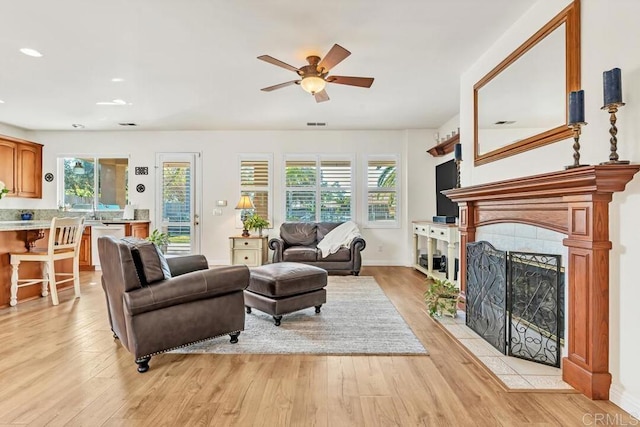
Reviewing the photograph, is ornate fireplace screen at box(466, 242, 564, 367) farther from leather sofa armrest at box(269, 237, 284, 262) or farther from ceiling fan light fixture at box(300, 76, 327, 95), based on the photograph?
leather sofa armrest at box(269, 237, 284, 262)

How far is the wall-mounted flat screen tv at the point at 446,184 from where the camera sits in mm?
5324

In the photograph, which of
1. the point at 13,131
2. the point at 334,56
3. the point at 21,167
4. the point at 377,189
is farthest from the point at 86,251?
the point at 334,56

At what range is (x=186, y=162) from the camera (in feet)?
21.8

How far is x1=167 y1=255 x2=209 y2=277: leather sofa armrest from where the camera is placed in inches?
124

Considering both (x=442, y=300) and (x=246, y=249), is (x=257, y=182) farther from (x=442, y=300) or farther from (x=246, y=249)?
(x=442, y=300)

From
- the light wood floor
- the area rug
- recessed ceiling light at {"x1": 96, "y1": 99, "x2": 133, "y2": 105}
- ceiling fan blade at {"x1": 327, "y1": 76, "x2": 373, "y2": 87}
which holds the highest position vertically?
recessed ceiling light at {"x1": 96, "y1": 99, "x2": 133, "y2": 105}

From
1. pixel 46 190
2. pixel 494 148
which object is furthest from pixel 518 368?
pixel 46 190

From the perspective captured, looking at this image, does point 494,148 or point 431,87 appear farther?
point 431,87

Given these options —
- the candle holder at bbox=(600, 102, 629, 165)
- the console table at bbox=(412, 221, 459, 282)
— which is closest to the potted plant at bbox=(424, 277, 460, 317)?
the console table at bbox=(412, 221, 459, 282)

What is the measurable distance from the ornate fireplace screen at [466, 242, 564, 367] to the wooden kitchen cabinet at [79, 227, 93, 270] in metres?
6.31

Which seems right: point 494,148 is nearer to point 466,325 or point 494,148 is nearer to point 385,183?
point 466,325

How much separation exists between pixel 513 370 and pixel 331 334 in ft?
4.53

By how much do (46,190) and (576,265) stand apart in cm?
825

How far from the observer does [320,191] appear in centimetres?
660
